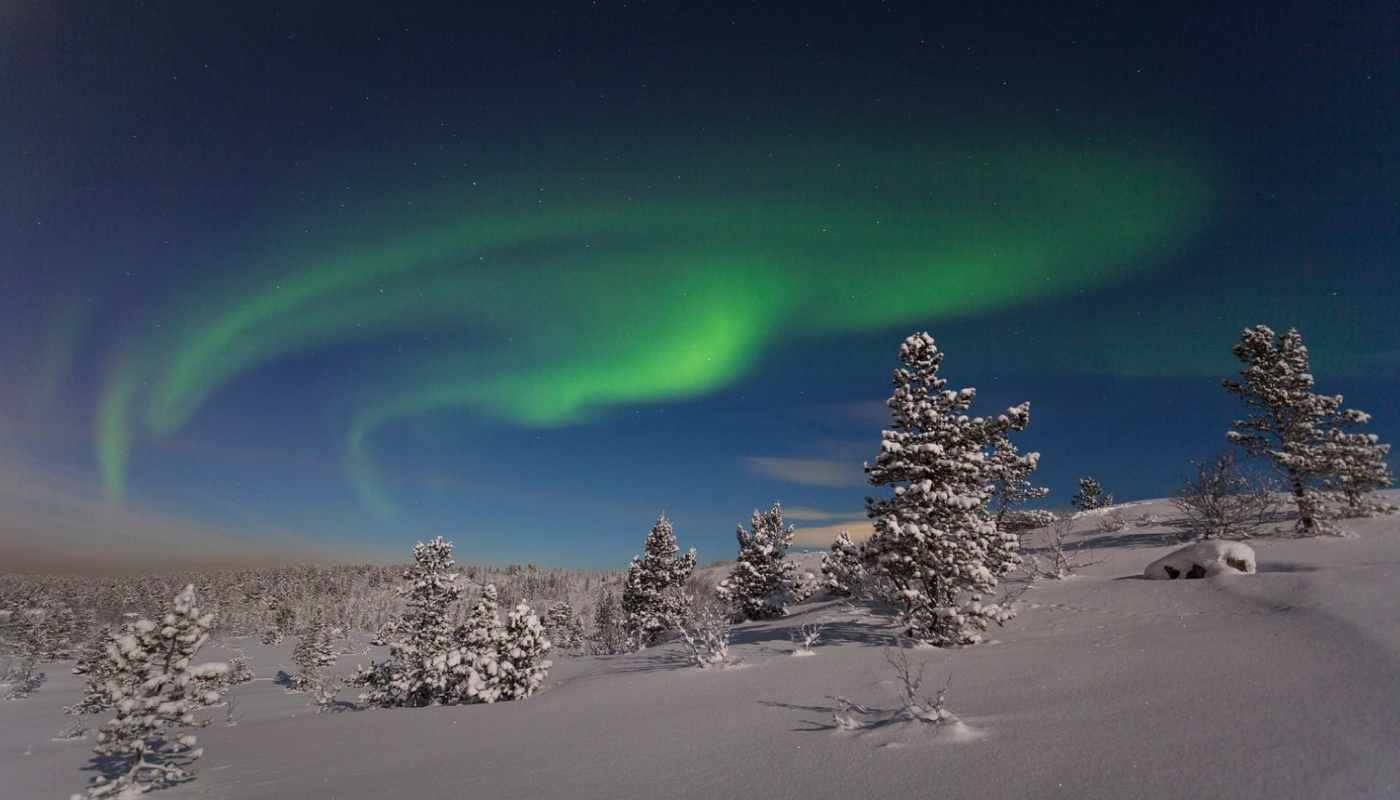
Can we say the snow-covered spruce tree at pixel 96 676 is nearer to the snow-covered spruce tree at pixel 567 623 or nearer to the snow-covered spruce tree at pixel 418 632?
the snow-covered spruce tree at pixel 418 632

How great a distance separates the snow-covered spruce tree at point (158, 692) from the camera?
1119 cm

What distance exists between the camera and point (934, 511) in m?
14.0

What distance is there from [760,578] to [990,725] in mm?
32070

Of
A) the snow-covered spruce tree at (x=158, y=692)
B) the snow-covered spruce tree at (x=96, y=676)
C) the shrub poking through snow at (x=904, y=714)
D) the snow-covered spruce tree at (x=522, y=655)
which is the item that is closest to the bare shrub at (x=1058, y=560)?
the shrub poking through snow at (x=904, y=714)

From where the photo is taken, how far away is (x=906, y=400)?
48.5ft

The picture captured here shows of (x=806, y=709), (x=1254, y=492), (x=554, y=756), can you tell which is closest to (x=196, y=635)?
(x=554, y=756)

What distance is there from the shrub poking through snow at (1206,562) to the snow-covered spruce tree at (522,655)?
18040 millimetres

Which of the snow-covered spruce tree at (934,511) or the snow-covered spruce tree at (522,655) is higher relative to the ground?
the snow-covered spruce tree at (934,511)

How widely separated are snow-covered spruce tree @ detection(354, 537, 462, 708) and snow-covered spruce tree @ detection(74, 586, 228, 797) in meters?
18.0

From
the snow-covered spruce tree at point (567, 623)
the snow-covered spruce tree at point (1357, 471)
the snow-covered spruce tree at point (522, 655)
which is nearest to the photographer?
the snow-covered spruce tree at point (522, 655)

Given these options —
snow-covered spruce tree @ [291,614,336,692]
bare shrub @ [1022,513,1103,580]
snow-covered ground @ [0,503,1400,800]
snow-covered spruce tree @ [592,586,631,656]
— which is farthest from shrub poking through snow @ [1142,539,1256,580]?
snow-covered spruce tree @ [291,614,336,692]

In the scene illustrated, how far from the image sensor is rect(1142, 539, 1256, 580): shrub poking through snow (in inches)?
571

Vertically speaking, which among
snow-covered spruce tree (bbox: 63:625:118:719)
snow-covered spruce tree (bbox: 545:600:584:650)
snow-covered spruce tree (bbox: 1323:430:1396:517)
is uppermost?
snow-covered spruce tree (bbox: 1323:430:1396:517)

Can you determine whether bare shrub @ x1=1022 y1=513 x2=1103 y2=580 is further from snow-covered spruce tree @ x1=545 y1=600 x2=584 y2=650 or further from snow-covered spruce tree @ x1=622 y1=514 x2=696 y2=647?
snow-covered spruce tree @ x1=545 y1=600 x2=584 y2=650
